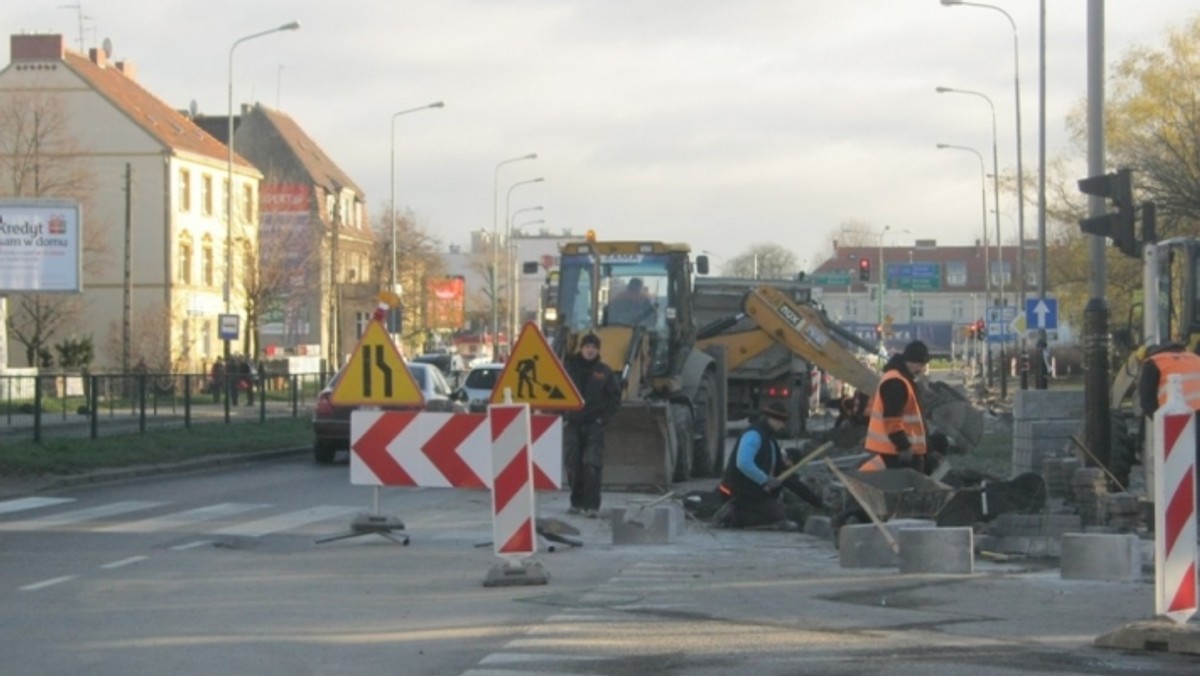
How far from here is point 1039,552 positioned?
13.7 meters

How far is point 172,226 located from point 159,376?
44.4 m

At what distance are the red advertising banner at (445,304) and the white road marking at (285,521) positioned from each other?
66219 mm

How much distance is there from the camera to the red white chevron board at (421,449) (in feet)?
47.5

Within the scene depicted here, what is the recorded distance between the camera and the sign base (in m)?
12.1

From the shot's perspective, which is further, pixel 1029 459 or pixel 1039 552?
pixel 1029 459

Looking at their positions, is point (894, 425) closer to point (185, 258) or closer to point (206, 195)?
point (185, 258)

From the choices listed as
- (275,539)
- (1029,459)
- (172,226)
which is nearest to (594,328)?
(1029,459)

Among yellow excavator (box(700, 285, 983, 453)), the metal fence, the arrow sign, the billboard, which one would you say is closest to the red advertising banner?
the billboard

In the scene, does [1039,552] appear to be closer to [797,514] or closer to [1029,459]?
[797,514]

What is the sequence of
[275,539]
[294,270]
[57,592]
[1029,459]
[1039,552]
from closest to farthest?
[57,592] < [1039,552] < [275,539] < [1029,459] < [294,270]

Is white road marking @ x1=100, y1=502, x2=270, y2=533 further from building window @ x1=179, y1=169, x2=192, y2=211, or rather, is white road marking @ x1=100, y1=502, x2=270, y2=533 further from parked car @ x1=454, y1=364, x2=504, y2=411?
building window @ x1=179, y1=169, x2=192, y2=211

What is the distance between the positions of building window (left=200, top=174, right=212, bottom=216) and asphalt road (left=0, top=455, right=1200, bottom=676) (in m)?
60.4

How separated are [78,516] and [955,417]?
12937 millimetres

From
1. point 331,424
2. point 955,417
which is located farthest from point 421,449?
point 955,417
